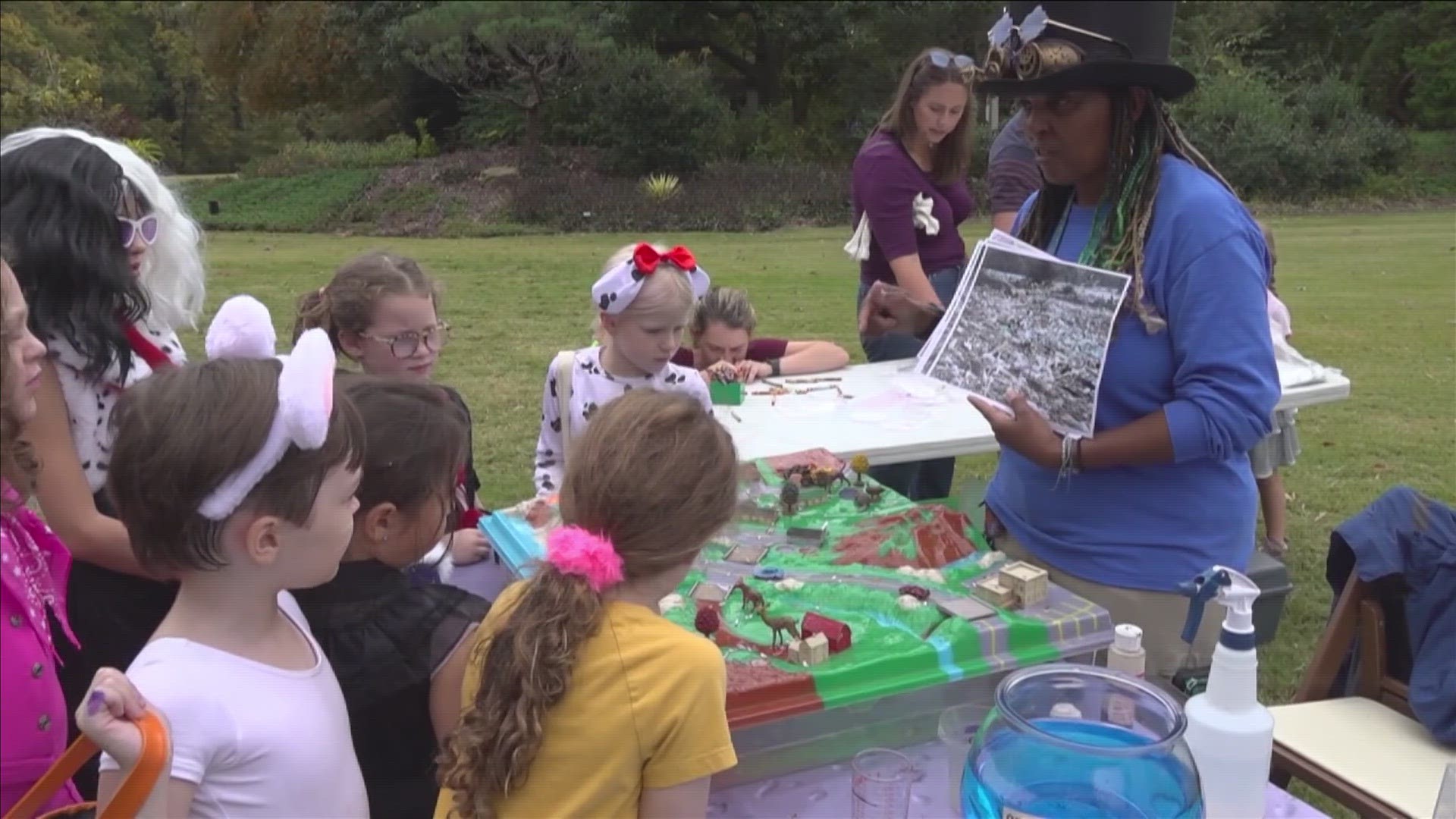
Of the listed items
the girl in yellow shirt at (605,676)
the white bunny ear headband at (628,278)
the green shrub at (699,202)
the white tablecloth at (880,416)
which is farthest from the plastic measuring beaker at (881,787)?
the green shrub at (699,202)

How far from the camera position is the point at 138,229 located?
2.28 m

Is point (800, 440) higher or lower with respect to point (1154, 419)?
lower

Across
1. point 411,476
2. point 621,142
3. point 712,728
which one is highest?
point 411,476

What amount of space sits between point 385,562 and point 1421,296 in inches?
487

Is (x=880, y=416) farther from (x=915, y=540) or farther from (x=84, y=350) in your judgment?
(x=84, y=350)

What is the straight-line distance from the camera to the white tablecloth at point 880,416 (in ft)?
10.8

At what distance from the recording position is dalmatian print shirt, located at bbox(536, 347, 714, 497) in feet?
10.3

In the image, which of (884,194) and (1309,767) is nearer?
(1309,767)

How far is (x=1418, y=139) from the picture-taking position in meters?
26.0

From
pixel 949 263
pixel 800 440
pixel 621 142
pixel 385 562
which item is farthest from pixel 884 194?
pixel 621 142

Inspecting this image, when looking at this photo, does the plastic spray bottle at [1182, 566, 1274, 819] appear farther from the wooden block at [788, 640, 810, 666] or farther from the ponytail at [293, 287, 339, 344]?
the ponytail at [293, 287, 339, 344]

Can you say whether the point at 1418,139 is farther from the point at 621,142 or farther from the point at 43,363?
the point at 43,363

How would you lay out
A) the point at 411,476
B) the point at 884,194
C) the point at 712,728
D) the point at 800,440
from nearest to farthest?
the point at 712,728 → the point at 411,476 → the point at 800,440 → the point at 884,194

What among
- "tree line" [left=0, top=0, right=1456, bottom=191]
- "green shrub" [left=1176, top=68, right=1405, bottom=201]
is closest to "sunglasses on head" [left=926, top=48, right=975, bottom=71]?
"tree line" [left=0, top=0, right=1456, bottom=191]
